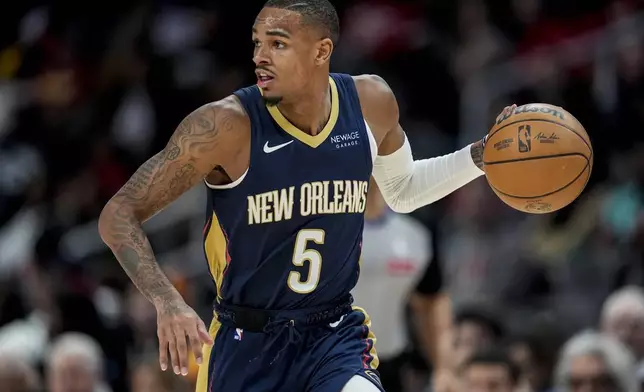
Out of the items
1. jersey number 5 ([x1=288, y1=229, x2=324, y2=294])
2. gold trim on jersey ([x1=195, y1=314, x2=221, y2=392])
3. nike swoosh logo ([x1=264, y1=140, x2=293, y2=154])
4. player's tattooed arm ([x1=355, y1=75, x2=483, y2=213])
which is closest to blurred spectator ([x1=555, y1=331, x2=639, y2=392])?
player's tattooed arm ([x1=355, y1=75, x2=483, y2=213])

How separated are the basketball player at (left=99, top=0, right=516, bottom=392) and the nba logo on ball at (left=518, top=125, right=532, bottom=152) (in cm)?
71

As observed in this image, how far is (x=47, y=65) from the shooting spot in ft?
56.2

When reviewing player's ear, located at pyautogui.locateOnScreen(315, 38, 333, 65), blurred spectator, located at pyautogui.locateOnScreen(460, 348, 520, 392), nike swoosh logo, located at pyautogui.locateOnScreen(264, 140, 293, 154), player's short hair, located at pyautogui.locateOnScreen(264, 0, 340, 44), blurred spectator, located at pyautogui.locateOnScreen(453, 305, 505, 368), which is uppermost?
player's short hair, located at pyautogui.locateOnScreen(264, 0, 340, 44)

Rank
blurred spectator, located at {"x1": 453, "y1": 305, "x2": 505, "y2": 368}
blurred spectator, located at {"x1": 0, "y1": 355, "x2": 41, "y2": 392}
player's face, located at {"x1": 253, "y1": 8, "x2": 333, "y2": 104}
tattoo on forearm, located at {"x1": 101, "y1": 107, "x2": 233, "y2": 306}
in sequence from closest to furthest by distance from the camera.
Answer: tattoo on forearm, located at {"x1": 101, "y1": 107, "x2": 233, "y2": 306}
player's face, located at {"x1": 253, "y1": 8, "x2": 333, "y2": 104}
blurred spectator, located at {"x1": 0, "y1": 355, "x2": 41, "y2": 392}
blurred spectator, located at {"x1": 453, "y1": 305, "x2": 505, "y2": 368}

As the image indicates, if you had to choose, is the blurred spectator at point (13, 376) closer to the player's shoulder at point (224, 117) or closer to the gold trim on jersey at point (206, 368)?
the gold trim on jersey at point (206, 368)

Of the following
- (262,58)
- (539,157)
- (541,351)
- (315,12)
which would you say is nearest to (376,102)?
(315,12)

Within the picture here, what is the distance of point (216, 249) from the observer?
5.83m

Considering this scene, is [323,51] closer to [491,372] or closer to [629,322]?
[491,372]

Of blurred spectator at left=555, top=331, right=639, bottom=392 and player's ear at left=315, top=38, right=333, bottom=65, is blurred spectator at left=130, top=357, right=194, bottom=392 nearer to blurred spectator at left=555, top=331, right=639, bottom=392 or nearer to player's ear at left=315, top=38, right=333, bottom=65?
blurred spectator at left=555, top=331, right=639, bottom=392

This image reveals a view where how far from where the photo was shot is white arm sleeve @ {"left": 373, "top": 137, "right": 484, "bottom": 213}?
641 centimetres

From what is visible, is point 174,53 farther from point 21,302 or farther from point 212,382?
point 212,382

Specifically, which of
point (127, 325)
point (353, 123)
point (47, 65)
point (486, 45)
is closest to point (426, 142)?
point (486, 45)

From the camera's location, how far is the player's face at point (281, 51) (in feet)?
19.0

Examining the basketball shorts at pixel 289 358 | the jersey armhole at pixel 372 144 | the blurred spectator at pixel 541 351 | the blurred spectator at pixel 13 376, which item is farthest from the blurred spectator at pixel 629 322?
the blurred spectator at pixel 13 376
